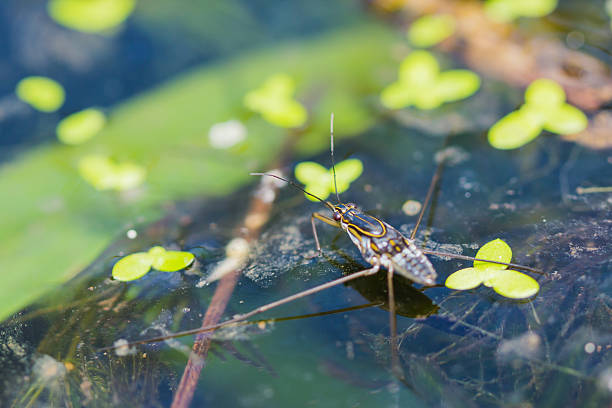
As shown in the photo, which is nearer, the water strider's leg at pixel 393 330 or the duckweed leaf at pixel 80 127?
the water strider's leg at pixel 393 330

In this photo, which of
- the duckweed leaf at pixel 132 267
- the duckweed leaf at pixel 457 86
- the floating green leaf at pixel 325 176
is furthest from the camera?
the duckweed leaf at pixel 457 86

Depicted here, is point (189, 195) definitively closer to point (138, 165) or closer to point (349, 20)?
point (138, 165)

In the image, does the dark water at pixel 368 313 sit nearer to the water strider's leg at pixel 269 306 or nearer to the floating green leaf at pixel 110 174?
the water strider's leg at pixel 269 306

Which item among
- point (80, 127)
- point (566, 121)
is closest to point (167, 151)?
point (80, 127)

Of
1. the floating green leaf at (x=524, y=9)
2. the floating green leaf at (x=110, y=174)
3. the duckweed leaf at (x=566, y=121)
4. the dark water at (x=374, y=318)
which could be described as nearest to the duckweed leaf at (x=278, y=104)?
the dark water at (x=374, y=318)

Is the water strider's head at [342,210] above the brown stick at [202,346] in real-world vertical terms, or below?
above

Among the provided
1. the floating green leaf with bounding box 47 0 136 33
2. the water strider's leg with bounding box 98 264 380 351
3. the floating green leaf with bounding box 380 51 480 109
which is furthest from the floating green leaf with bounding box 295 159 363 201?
the floating green leaf with bounding box 47 0 136 33
